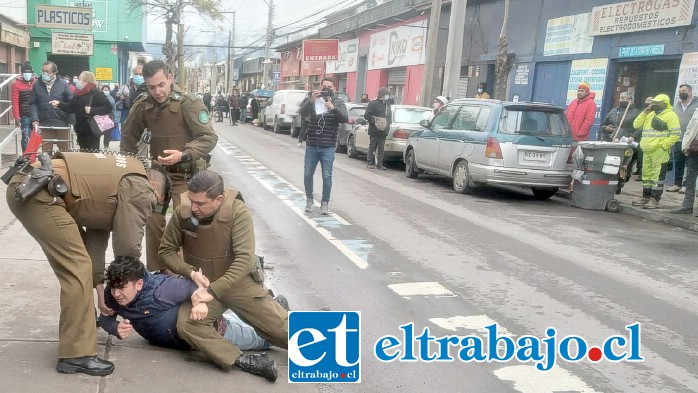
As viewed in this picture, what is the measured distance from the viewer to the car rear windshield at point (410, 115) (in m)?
16.5

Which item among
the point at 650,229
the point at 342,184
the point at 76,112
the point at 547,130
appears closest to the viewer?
the point at 650,229

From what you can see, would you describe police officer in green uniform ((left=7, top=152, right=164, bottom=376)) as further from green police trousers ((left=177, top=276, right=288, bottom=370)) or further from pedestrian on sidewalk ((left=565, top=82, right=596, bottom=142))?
pedestrian on sidewalk ((left=565, top=82, right=596, bottom=142))

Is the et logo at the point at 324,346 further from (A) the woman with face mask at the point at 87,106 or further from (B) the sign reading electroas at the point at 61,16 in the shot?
(B) the sign reading electroas at the point at 61,16

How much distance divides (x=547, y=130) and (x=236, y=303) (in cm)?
883

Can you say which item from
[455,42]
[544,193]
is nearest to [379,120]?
[544,193]

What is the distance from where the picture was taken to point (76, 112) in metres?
10.8

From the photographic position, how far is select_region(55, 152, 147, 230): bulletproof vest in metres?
3.76

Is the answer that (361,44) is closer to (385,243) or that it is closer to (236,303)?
(385,243)

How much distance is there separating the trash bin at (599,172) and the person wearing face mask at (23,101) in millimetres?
9652

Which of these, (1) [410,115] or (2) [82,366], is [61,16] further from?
(2) [82,366]

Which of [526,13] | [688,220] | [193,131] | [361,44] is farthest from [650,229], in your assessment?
[361,44]

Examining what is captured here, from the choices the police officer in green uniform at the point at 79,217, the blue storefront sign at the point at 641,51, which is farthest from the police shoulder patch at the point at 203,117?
the blue storefront sign at the point at 641,51

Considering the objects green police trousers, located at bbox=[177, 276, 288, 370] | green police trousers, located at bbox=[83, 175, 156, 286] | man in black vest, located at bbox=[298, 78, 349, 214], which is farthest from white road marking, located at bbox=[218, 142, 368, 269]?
green police trousers, located at bbox=[83, 175, 156, 286]

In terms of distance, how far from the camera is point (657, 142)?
36.1 ft
